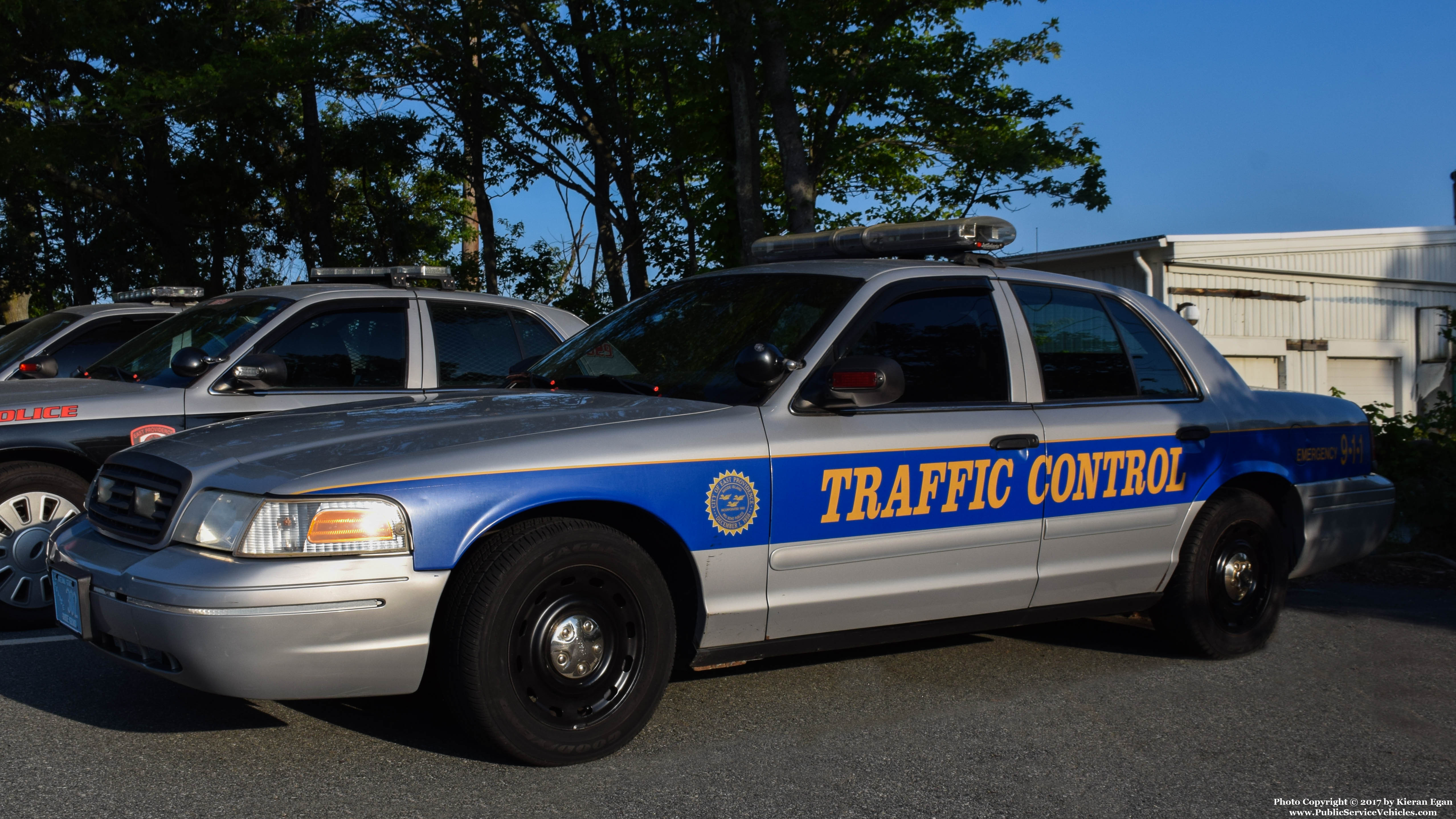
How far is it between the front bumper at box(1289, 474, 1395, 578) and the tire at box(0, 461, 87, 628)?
19.2ft

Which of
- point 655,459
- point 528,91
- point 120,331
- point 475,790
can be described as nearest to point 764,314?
point 655,459

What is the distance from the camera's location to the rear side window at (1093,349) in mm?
5148

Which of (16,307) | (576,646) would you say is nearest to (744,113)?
(576,646)

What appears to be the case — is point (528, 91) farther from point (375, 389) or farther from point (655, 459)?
point (655, 459)

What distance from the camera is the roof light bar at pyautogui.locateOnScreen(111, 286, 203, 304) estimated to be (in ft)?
27.8

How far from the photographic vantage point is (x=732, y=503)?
415cm

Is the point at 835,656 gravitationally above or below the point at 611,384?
below

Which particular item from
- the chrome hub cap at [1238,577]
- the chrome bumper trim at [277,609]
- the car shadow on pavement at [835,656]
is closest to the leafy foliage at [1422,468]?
the chrome hub cap at [1238,577]

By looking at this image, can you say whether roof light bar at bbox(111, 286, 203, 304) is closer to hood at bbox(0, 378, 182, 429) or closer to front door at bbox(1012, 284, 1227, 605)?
hood at bbox(0, 378, 182, 429)

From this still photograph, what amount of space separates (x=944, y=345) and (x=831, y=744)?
5.34ft

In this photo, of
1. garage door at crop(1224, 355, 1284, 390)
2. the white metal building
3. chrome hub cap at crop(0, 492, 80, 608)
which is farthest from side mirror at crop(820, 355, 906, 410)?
garage door at crop(1224, 355, 1284, 390)

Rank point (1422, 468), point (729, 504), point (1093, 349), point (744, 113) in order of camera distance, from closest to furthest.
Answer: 1. point (729, 504)
2. point (1093, 349)
3. point (1422, 468)
4. point (744, 113)

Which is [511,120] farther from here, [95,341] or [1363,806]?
[1363,806]

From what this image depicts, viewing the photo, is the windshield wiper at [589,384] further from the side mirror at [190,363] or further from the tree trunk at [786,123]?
the tree trunk at [786,123]
